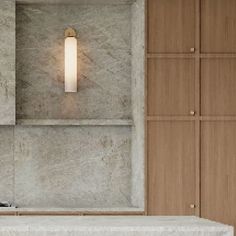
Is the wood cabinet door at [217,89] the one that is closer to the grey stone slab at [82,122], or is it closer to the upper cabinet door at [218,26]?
the upper cabinet door at [218,26]

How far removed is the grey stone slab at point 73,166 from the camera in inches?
237

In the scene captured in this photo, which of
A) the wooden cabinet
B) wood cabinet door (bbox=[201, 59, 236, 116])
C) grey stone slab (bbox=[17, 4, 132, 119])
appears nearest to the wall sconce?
grey stone slab (bbox=[17, 4, 132, 119])

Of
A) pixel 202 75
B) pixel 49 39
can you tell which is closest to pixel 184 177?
pixel 202 75

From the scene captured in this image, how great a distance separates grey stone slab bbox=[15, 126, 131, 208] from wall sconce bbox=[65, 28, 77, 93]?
41 centimetres

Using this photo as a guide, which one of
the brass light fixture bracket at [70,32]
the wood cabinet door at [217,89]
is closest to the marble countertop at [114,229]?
the wood cabinet door at [217,89]

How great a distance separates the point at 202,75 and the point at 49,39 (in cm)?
Answer: 137

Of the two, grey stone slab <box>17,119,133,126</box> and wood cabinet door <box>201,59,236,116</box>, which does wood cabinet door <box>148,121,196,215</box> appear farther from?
grey stone slab <box>17,119,133,126</box>

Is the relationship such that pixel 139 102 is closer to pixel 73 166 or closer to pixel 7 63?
pixel 73 166

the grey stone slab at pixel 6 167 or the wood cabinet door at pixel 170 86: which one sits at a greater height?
the wood cabinet door at pixel 170 86

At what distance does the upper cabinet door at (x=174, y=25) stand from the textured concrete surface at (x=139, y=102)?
112 mm

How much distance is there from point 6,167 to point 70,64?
1.04 m

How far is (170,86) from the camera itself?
5.68 metres

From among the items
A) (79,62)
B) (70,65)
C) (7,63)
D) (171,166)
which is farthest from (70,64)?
(171,166)

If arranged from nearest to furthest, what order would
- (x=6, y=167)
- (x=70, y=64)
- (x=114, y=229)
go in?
(x=114, y=229) → (x=70, y=64) → (x=6, y=167)
